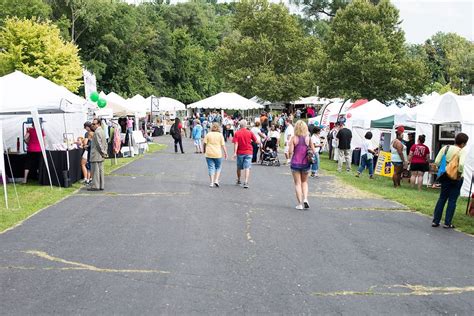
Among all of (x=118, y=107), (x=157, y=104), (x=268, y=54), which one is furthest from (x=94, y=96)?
(x=268, y=54)

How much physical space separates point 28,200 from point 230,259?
6.46 meters

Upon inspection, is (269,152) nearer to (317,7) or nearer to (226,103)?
(226,103)

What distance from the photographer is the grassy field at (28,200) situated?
32.5 feet

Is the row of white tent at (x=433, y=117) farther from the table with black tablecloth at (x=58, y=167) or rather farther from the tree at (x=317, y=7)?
the tree at (x=317, y=7)

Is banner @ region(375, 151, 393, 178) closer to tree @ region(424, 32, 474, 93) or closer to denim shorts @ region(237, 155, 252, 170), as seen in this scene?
denim shorts @ region(237, 155, 252, 170)

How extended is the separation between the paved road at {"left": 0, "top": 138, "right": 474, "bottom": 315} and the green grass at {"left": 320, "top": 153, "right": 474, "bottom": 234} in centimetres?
60

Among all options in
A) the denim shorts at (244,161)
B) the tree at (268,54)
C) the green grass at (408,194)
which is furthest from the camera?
the tree at (268,54)

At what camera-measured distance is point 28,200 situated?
12.0 m

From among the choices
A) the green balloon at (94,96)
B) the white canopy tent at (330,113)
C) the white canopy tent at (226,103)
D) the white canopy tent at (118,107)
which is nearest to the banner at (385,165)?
the white canopy tent at (330,113)

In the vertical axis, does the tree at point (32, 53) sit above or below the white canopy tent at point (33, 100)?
above

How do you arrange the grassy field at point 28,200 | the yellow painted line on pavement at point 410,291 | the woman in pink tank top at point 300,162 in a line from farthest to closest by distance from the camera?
the woman in pink tank top at point 300,162 < the grassy field at point 28,200 < the yellow painted line on pavement at point 410,291

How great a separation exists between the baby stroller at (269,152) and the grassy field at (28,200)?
341 inches

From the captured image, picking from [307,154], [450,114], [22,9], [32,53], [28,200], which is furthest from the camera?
[22,9]

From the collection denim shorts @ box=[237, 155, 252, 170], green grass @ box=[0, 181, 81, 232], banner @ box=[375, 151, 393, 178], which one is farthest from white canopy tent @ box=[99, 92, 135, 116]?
denim shorts @ box=[237, 155, 252, 170]
